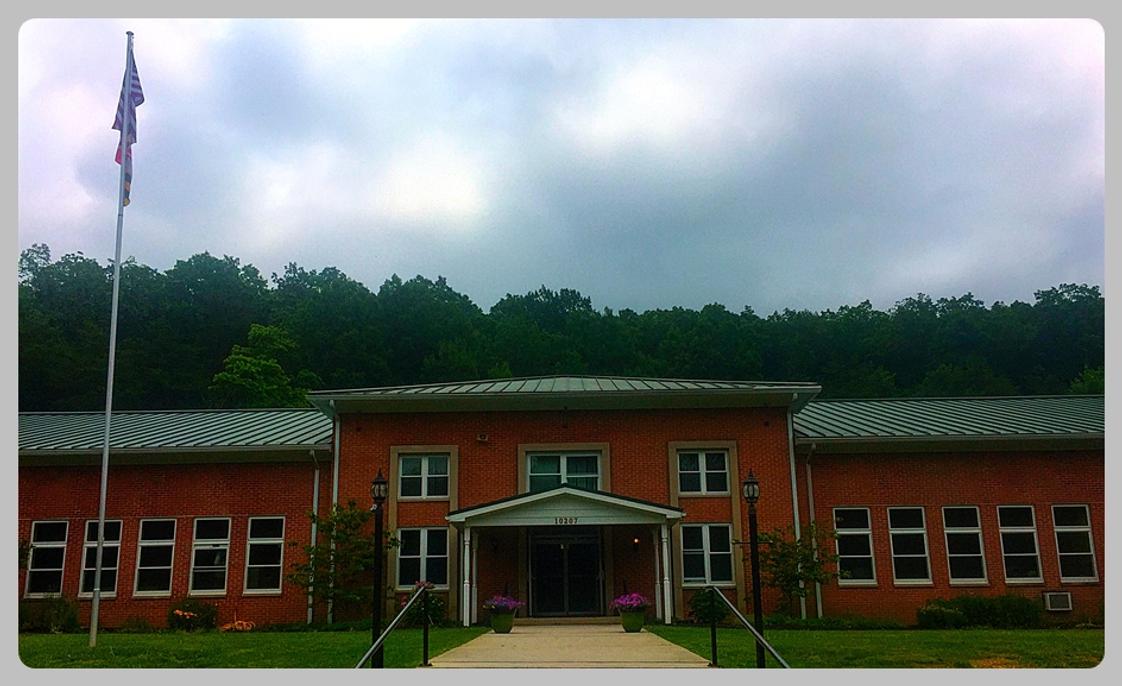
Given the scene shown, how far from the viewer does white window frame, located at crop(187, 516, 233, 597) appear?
77.7 feet

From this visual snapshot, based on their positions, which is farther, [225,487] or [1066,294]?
[1066,294]

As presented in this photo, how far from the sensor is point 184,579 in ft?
77.7

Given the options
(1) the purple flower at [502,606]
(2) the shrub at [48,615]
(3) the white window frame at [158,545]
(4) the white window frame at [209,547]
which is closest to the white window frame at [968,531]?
(1) the purple flower at [502,606]

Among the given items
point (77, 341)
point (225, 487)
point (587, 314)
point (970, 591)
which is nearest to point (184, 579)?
point (225, 487)

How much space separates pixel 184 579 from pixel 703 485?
1270 centimetres

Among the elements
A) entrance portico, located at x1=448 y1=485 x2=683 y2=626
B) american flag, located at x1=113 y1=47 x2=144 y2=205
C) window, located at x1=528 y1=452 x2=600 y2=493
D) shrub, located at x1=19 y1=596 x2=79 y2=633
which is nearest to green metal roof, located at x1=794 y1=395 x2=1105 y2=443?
entrance portico, located at x1=448 y1=485 x2=683 y2=626

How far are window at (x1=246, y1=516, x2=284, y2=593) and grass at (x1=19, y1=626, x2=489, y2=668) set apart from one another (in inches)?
180

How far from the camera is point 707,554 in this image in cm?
2325

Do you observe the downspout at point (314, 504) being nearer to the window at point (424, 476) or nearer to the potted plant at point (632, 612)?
the window at point (424, 476)

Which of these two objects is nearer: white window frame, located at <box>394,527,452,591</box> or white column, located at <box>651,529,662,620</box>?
white column, located at <box>651,529,662,620</box>

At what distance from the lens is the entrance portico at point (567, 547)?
21.4 meters

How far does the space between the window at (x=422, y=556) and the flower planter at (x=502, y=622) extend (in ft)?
12.0

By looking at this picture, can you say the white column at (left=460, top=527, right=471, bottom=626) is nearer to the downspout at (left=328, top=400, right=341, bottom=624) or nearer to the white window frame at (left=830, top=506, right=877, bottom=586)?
the downspout at (left=328, top=400, right=341, bottom=624)

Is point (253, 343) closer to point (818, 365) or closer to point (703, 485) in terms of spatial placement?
point (818, 365)
